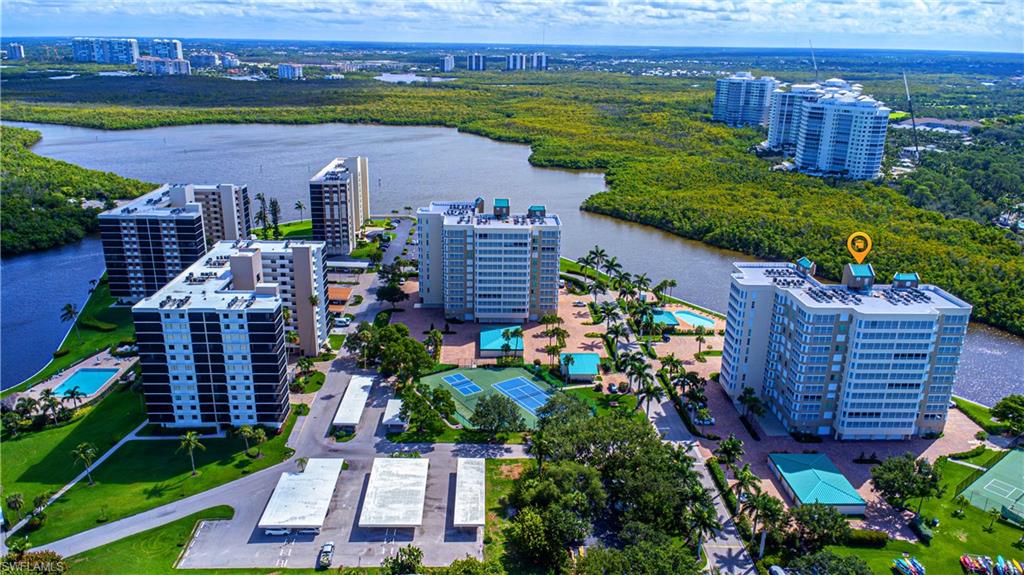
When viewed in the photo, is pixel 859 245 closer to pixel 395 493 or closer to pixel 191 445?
pixel 395 493

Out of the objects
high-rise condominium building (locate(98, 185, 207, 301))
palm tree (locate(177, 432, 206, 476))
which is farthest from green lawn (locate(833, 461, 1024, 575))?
high-rise condominium building (locate(98, 185, 207, 301))

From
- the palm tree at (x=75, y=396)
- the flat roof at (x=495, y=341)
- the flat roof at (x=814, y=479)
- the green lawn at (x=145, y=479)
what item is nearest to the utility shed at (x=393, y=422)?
the green lawn at (x=145, y=479)

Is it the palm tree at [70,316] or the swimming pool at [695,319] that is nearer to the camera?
the palm tree at [70,316]

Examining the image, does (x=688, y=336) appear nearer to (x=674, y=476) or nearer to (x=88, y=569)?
(x=674, y=476)

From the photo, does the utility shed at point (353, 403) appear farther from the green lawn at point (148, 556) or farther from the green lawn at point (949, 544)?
the green lawn at point (949, 544)

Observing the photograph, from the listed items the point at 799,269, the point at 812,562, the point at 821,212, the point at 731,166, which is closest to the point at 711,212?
the point at 821,212

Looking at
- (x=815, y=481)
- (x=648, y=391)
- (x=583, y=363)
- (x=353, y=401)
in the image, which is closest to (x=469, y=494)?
(x=353, y=401)
